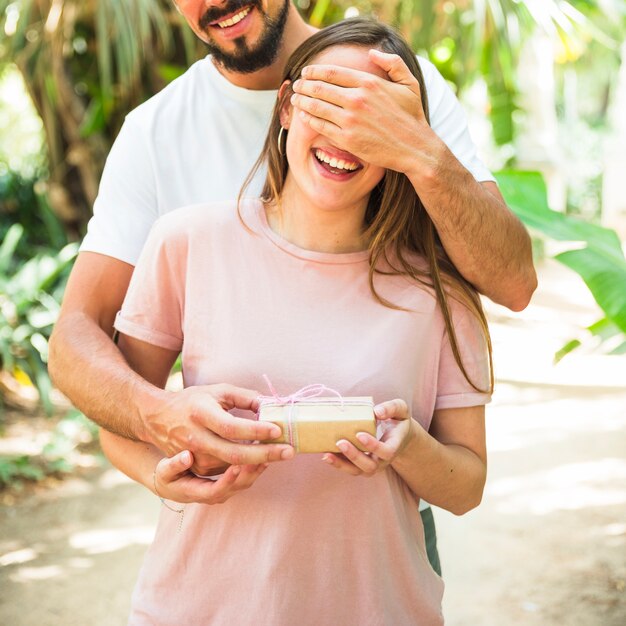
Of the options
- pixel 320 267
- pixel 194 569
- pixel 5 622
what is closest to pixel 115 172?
pixel 320 267

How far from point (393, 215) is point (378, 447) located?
21.0 inches

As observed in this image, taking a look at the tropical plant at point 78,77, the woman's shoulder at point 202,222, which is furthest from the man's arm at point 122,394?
the tropical plant at point 78,77

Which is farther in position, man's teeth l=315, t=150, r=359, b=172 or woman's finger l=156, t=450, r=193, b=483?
man's teeth l=315, t=150, r=359, b=172

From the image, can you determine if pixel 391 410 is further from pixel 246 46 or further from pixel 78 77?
pixel 78 77

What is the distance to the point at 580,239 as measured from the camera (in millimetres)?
2662

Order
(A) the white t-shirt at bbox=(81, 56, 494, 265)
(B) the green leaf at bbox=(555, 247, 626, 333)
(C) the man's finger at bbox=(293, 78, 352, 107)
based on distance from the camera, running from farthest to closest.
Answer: (B) the green leaf at bbox=(555, 247, 626, 333) < (A) the white t-shirt at bbox=(81, 56, 494, 265) < (C) the man's finger at bbox=(293, 78, 352, 107)

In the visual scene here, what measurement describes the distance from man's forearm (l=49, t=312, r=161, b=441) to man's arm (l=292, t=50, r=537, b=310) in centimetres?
61

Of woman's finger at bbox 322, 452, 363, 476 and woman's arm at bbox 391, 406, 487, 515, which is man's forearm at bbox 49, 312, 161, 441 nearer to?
woman's finger at bbox 322, 452, 363, 476

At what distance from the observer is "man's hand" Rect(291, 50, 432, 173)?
5.28 ft

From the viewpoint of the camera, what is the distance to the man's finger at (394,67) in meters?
1.66

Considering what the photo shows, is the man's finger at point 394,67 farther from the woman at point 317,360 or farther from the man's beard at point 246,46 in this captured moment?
the man's beard at point 246,46

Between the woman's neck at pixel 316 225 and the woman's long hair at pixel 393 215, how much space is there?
28mm

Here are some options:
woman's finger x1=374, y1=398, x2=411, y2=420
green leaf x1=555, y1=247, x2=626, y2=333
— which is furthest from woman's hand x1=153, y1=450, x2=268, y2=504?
green leaf x1=555, y1=247, x2=626, y2=333

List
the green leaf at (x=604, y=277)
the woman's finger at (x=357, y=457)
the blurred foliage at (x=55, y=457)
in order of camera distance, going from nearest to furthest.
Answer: the woman's finger at (x=357, y=457), the green leaf at (x=604, y=277), the blurred foliage at (x=55, y=457)
